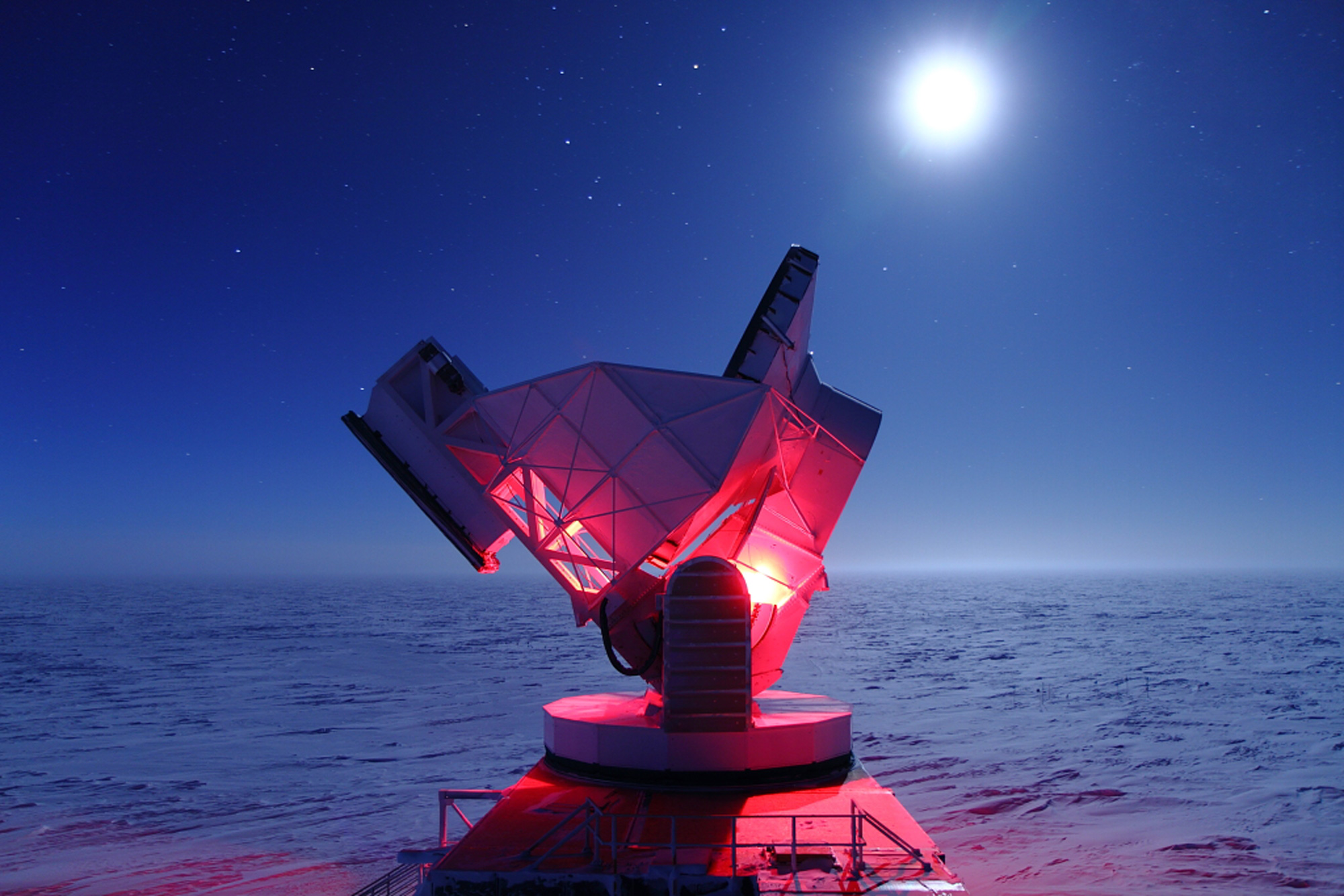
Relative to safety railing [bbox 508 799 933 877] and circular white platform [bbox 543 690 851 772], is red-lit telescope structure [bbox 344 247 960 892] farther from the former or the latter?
safety railing [bbox 508 799 933 877]

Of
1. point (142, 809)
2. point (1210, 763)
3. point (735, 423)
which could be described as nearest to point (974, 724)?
point (1210, 763)

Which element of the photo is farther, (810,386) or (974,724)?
(974,724)

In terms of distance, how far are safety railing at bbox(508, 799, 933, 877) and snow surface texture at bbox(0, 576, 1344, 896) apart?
8.53 meters

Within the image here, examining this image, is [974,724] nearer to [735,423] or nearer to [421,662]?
[735,423]

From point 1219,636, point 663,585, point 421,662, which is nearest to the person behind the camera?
point 663,585

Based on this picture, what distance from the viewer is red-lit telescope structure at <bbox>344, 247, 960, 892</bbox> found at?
628 inches

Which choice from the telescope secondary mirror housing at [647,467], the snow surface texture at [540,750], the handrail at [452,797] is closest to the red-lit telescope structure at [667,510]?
the telescope secondary mirror housing at [647,467]

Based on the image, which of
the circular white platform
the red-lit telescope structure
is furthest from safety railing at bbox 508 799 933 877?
the circular white platform

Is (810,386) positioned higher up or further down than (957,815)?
higher up

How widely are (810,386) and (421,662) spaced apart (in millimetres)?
44779

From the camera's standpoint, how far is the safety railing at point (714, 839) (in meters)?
11.6

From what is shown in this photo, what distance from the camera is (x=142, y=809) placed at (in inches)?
943

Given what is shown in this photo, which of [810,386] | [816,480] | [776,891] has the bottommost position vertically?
[776,891]

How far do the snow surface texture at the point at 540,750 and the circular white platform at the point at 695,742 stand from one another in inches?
248
